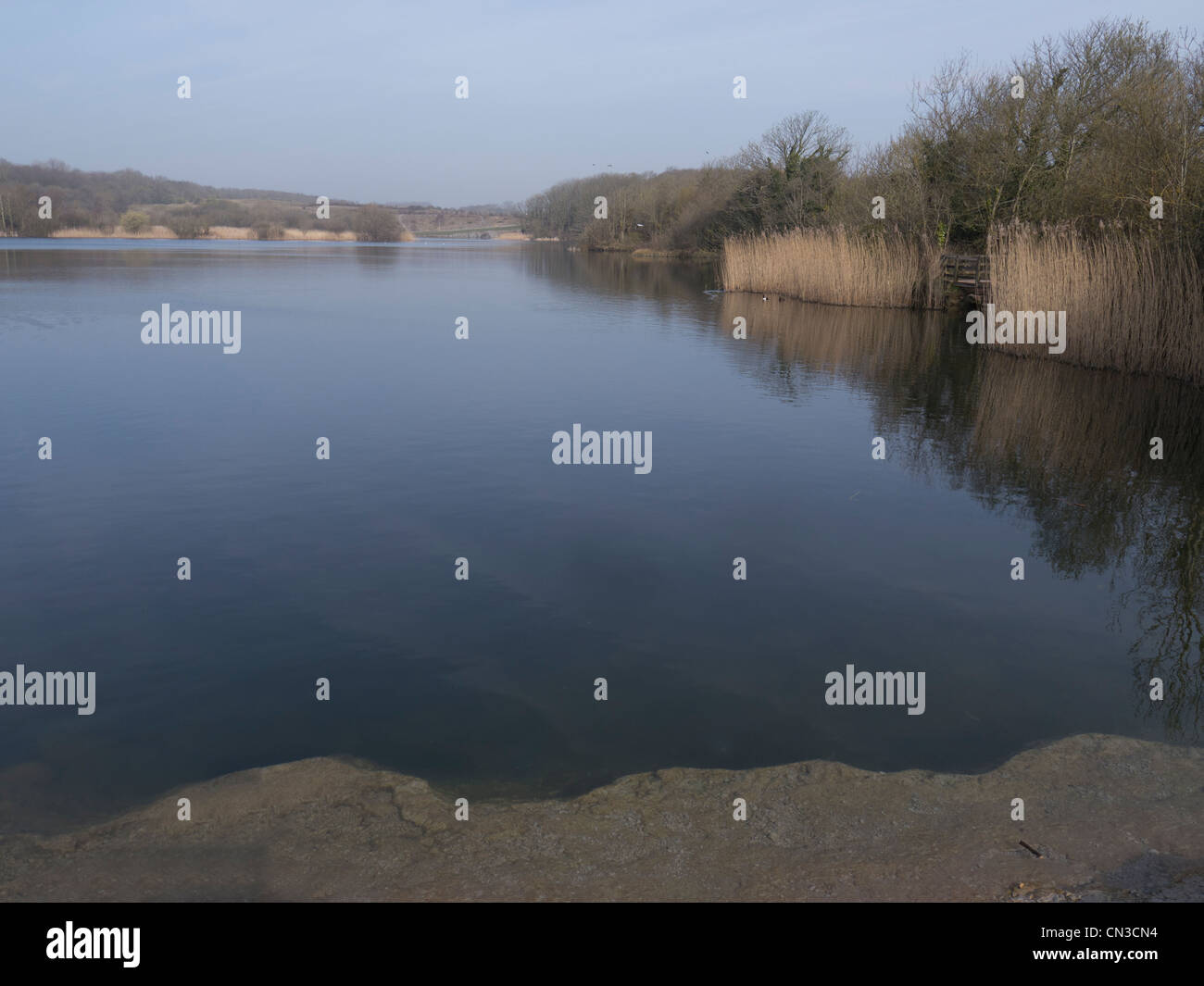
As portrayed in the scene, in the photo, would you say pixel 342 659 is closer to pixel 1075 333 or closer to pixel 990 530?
pixel 990 530

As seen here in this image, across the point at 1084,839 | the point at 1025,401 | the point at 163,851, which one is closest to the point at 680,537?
the point at 1084,839

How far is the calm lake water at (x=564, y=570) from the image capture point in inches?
171

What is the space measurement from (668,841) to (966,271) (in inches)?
958

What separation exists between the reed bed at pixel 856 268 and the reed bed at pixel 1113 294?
7057mm

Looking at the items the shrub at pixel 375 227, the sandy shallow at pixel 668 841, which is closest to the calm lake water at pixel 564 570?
the sandy shallow at pixel 668 841

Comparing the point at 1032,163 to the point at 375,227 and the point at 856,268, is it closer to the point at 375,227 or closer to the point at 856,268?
the point at 856,268

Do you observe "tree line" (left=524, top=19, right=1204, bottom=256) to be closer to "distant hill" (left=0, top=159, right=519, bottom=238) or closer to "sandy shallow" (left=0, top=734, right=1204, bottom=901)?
"sandy shallow" (left=0, top=734, right=1204, bottom=901)

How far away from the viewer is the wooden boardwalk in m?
22.7

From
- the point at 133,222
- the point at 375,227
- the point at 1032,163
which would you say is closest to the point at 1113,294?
the point at 1032,163

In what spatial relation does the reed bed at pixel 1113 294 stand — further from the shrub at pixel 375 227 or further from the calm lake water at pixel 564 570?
the shrub at pixel 375 227

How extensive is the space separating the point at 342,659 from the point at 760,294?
81.2ft

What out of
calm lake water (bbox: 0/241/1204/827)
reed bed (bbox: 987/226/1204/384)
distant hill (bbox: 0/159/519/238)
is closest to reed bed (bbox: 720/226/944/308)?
reed bed (bbox: 987/226/1204/384)

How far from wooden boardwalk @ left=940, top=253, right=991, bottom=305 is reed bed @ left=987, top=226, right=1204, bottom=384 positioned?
6.41 metres

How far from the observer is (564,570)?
6.23 meters
